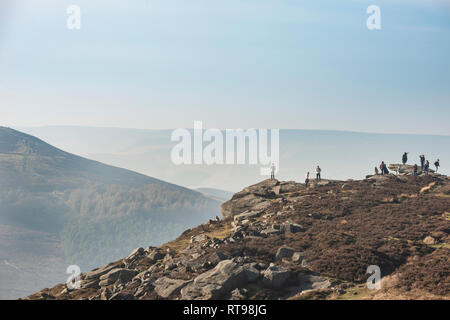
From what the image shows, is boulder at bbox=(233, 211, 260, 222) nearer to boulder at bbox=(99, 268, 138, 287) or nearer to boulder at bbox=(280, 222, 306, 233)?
boulder at bbox=(280, 222, 306, 233)

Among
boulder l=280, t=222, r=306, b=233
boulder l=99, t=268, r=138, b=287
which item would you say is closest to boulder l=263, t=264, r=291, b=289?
boulder l=280, t=222, r=306, b=233

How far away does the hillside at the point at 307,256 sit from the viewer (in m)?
27.9

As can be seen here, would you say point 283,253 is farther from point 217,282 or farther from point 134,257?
point 134,257

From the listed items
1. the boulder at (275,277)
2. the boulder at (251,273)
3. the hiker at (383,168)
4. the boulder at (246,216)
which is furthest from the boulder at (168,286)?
the hiker at (383,168)

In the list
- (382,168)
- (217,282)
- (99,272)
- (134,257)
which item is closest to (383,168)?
(382,168)

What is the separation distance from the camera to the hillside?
2791 centimetres

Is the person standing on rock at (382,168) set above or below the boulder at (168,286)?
above

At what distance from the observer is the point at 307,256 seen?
33.1 metres

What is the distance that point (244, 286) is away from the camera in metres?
28.1

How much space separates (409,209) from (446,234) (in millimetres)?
9035

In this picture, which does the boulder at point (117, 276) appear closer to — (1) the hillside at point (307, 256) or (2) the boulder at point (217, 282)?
(1) the hillside at point (307, 256)
